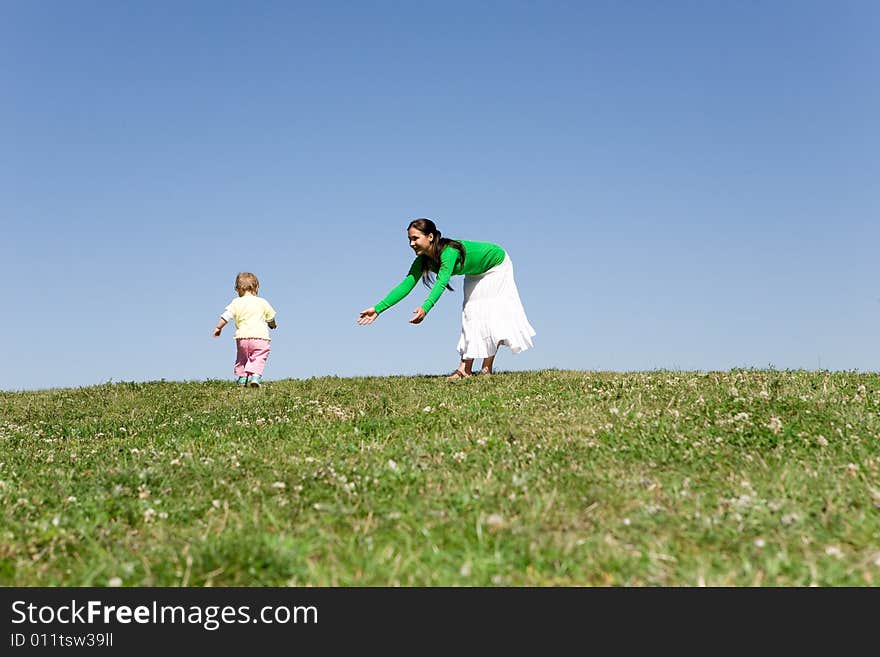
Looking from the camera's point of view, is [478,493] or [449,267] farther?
[449,267]

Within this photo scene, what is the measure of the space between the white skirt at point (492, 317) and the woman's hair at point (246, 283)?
592 centimetres

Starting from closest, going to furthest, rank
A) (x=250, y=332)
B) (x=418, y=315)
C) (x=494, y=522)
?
(x=494, y=522)
(x=418, y=315)
(x=250, y=332)

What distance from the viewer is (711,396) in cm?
1262

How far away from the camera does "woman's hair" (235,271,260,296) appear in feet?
70.6

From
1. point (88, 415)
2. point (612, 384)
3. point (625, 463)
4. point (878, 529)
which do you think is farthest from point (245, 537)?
point (88, 415)

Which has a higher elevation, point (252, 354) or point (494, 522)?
point (252, 354)

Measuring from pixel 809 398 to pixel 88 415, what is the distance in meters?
14.5

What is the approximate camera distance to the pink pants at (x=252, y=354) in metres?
21.0

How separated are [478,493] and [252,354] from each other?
1439cm

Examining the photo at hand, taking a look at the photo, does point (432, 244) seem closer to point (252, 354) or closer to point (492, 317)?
point (492, 317)

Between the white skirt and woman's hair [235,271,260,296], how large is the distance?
5920 millimetres

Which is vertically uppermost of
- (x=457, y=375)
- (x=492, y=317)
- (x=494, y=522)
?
Result: (x=492, y=317)

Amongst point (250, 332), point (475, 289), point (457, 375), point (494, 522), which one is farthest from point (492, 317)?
point (494, 522)

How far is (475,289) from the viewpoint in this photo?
19.8 metres
